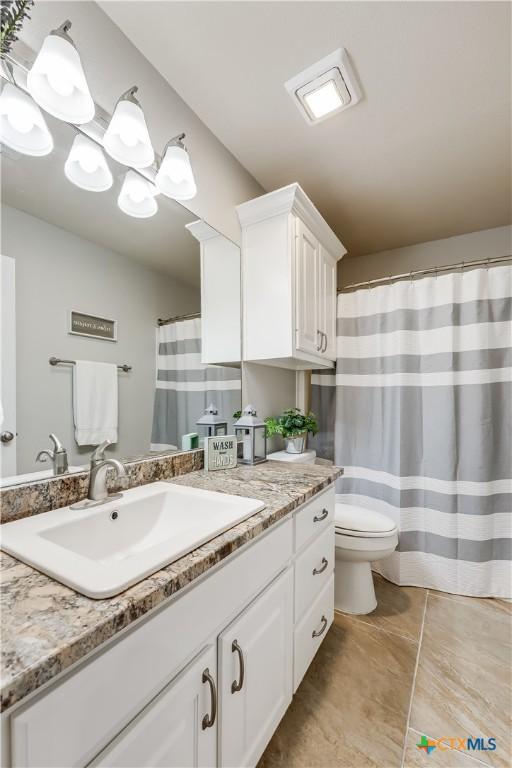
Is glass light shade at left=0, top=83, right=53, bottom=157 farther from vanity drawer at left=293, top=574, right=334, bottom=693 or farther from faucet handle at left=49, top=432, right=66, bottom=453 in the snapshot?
vanity drawer at left=293, top=574, right=334, bottom=693

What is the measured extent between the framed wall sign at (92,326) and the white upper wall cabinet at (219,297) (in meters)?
0.46

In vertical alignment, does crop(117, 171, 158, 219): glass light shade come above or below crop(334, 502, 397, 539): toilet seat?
above

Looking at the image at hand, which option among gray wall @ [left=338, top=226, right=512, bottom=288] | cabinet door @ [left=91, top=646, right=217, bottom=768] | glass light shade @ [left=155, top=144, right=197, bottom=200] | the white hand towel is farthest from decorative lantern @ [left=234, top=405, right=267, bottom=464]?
gray wall @ [left=338, top=226, right=512, bottom=288]

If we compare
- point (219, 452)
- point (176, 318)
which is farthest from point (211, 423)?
point (176, 318)

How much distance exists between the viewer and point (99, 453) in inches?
40.4

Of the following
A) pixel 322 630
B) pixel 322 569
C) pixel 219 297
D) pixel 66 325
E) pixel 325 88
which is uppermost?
pixel 325 88

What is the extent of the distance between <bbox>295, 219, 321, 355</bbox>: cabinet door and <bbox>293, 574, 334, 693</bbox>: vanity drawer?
112cm

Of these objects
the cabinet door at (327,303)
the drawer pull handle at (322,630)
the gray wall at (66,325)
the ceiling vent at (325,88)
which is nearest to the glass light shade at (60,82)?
the gray wall at (66,325)

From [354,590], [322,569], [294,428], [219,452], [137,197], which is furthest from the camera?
[294,428]

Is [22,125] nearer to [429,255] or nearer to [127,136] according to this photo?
[127,136]

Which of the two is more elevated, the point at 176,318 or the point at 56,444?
the point at 176,318

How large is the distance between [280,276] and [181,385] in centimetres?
75

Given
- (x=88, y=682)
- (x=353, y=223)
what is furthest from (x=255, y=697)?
(x=353, y=223)

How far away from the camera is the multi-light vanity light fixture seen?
872 mm
